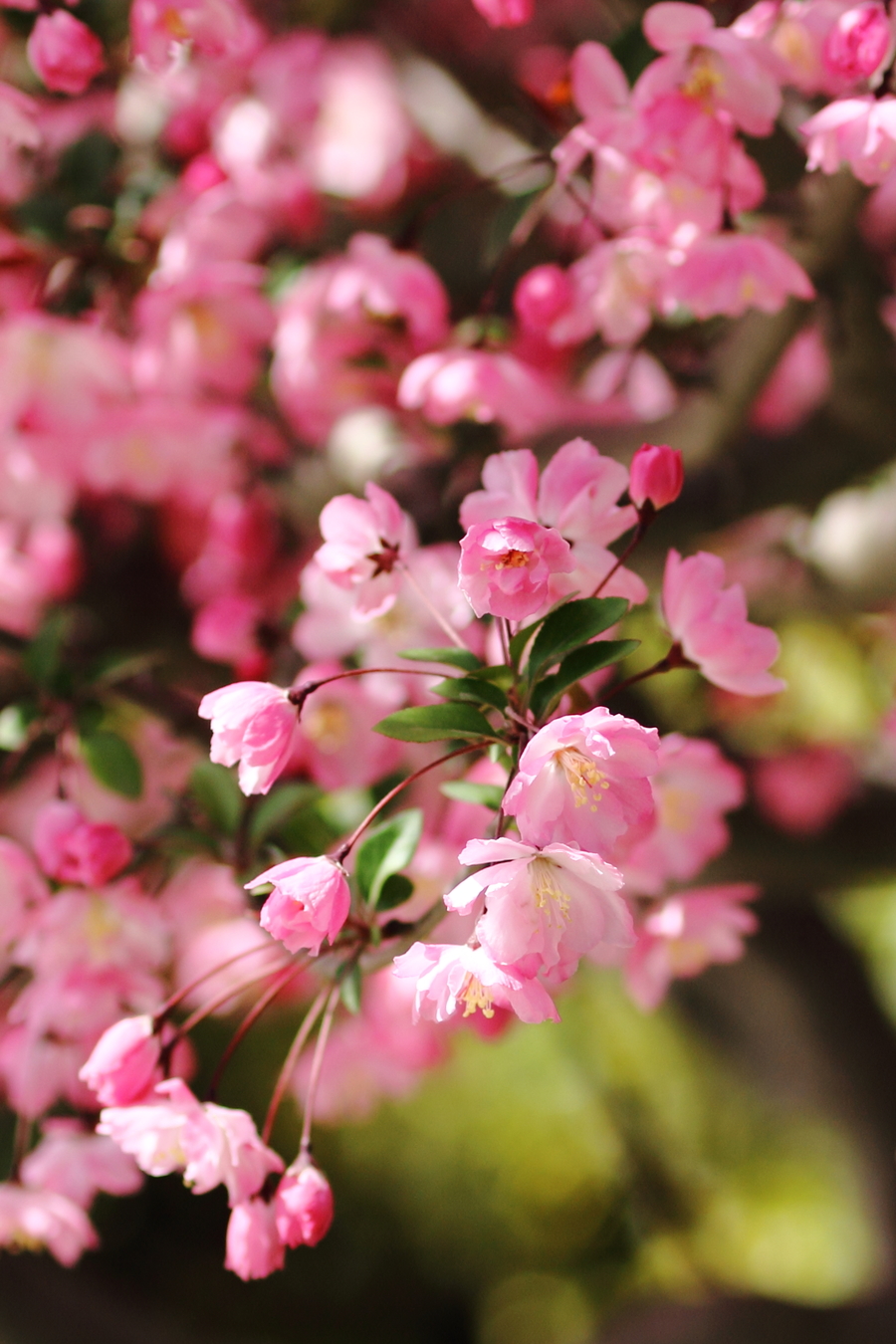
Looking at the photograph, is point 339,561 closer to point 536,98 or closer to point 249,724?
point 249,724

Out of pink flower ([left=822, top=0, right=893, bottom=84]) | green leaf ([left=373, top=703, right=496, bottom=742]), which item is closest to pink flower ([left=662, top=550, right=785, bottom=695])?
green leaf ([left=373, top=703, right=496, bottom=742])

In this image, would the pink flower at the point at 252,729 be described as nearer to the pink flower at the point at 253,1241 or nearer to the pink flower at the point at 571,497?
the pink flower at the point at 571,497

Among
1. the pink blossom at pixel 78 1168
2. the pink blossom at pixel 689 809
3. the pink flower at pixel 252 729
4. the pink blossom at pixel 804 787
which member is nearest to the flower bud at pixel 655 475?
the pink flower at pixel 252 729

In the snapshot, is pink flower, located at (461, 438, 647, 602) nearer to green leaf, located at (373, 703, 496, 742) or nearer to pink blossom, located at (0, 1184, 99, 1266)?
green leaf, located at (373, 703, 496, 742)

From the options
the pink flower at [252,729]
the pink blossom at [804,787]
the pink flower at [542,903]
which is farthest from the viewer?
the pink blossom at [804,787]

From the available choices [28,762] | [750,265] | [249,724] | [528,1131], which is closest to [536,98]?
[750,265]
